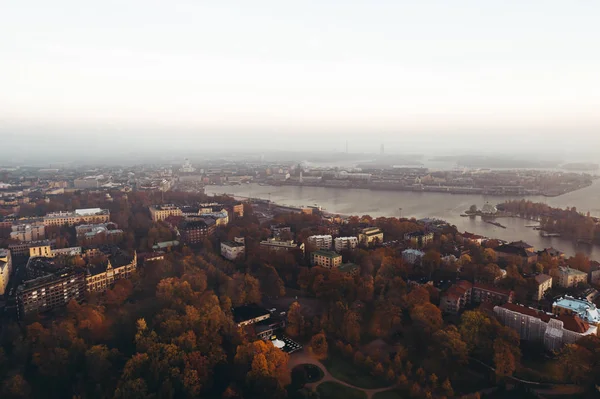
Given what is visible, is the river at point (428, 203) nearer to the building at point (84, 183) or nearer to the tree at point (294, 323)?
the building at point (84, 183)

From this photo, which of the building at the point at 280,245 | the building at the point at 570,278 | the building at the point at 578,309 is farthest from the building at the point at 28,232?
the building at the point at 570,278

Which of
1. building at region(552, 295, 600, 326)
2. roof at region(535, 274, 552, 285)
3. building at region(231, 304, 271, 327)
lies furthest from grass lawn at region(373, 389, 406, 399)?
roof at region(535, 274, 552, 285)

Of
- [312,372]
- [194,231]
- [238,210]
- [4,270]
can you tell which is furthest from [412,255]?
[4,270]

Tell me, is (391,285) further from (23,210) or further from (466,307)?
(23,210)

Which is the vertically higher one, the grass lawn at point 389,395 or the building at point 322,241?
the building at point 322,241

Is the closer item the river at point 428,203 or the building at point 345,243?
the building at point 345,243

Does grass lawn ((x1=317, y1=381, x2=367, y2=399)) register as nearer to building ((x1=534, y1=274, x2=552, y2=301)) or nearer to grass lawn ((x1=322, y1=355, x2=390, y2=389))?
grass lawn ((x1=322, y1=355, x2=390, y2=389))

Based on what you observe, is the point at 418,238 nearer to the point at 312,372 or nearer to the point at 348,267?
the point at 348,267
